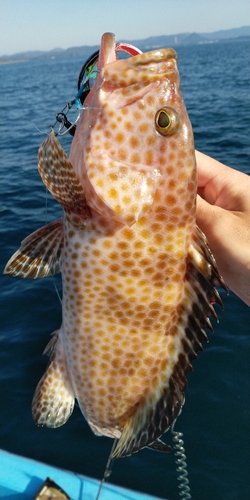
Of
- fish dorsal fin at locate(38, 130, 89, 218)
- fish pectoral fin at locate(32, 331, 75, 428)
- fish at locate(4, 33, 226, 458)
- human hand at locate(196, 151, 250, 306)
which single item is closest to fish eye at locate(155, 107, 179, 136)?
fish at locate(4, 33, 226, 458)

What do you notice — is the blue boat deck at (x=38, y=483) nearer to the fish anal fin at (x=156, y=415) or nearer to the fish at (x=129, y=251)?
the fish at (x=129, y=251)

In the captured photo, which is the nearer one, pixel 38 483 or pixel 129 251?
pixel 129 251

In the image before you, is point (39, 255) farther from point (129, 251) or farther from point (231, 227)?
point (231, 227)

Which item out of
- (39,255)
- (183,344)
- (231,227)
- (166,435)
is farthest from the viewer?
(166,435)

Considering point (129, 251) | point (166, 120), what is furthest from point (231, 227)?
point (166, 120)

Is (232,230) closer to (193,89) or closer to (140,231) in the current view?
(140,231)

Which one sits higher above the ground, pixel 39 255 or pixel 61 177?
pixel 61 177

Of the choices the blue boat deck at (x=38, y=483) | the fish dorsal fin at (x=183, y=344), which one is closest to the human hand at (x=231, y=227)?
the fish dorsal fin at (x=183, y=344)
